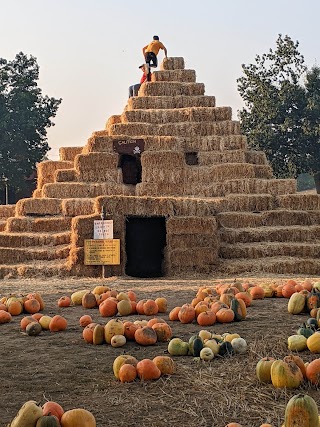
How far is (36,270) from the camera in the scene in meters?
18.8

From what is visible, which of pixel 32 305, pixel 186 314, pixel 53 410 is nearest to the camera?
pixel 53 410

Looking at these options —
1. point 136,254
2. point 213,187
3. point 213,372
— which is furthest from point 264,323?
point 213,187

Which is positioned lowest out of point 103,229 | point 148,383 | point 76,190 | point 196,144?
point 148,383

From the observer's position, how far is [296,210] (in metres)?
23.2

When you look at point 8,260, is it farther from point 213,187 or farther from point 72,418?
point 72,418

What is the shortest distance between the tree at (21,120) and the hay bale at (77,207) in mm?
18123

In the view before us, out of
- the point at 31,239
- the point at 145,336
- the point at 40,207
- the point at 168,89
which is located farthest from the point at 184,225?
the point at 168,89

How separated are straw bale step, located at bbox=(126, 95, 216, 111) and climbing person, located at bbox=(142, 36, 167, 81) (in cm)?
217

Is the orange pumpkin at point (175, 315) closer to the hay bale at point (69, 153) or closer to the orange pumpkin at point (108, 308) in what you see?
the orange pumpkin at point (108, 308)

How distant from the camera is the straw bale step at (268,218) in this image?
2175cm

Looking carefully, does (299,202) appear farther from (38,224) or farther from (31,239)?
(31,239)

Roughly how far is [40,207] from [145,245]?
18.7ft

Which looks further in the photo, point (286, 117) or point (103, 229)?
point (286, 117)

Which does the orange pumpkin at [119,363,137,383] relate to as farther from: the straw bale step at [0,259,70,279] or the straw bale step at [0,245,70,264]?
the straw bale step at [0,245,70,264]
